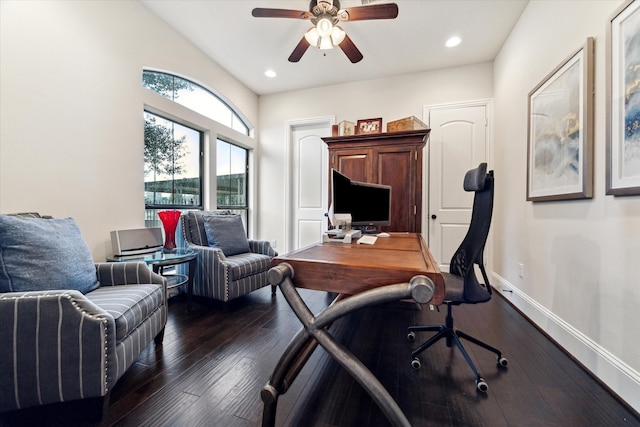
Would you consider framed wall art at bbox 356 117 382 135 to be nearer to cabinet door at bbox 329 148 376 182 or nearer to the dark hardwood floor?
cabinet door at bbox 329 148 376 182

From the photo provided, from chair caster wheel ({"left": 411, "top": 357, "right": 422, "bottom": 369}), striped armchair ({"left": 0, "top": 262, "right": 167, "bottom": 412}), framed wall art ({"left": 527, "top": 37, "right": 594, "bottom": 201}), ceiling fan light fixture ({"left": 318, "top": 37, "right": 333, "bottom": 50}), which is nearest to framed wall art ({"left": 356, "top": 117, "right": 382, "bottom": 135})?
ceiling fan light fixture ({"left": 318, "top": 37, "right": 333, "bottom": 50})

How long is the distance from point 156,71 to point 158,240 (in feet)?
5.95

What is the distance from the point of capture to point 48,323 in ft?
3.81

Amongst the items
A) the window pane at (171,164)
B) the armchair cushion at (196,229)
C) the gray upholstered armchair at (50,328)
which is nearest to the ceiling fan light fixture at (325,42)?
the window pane at (171,164)

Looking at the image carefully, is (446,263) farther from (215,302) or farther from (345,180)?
(215,302)

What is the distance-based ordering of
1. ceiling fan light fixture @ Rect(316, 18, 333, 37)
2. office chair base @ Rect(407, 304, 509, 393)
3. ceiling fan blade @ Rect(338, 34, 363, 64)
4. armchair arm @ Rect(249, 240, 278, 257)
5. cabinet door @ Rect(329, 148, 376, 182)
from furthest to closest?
cabinet door @ Rect(329, 148, 376, 182) < armchair arm @ Rect(249, 240, 278, 257) < ceiling fan blade @ Rect(338, 34, 363, 64) < ceiling fan light fixture @ Rect(316, 18, 333, 37) < office chair base @ Rect(407, 304, 509, 393)

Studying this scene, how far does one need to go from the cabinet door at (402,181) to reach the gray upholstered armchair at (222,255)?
1.63 meters

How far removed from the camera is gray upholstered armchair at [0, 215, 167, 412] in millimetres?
1148

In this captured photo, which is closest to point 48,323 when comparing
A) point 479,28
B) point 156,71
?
point 156,71

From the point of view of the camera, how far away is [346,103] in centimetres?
405

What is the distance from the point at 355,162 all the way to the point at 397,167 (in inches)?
21.1

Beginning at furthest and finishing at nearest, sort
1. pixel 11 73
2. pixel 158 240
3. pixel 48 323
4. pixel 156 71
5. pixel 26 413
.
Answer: pixel 156 71 < pixel 158 240 < pixel 11 73 < pixel 26 413 < pixel 48 323

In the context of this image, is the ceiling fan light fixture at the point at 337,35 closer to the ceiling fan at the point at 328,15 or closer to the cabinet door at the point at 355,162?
the ceiling fan at the point at 328,15

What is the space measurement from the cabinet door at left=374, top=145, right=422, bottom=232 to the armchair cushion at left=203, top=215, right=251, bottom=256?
1.79 meters
